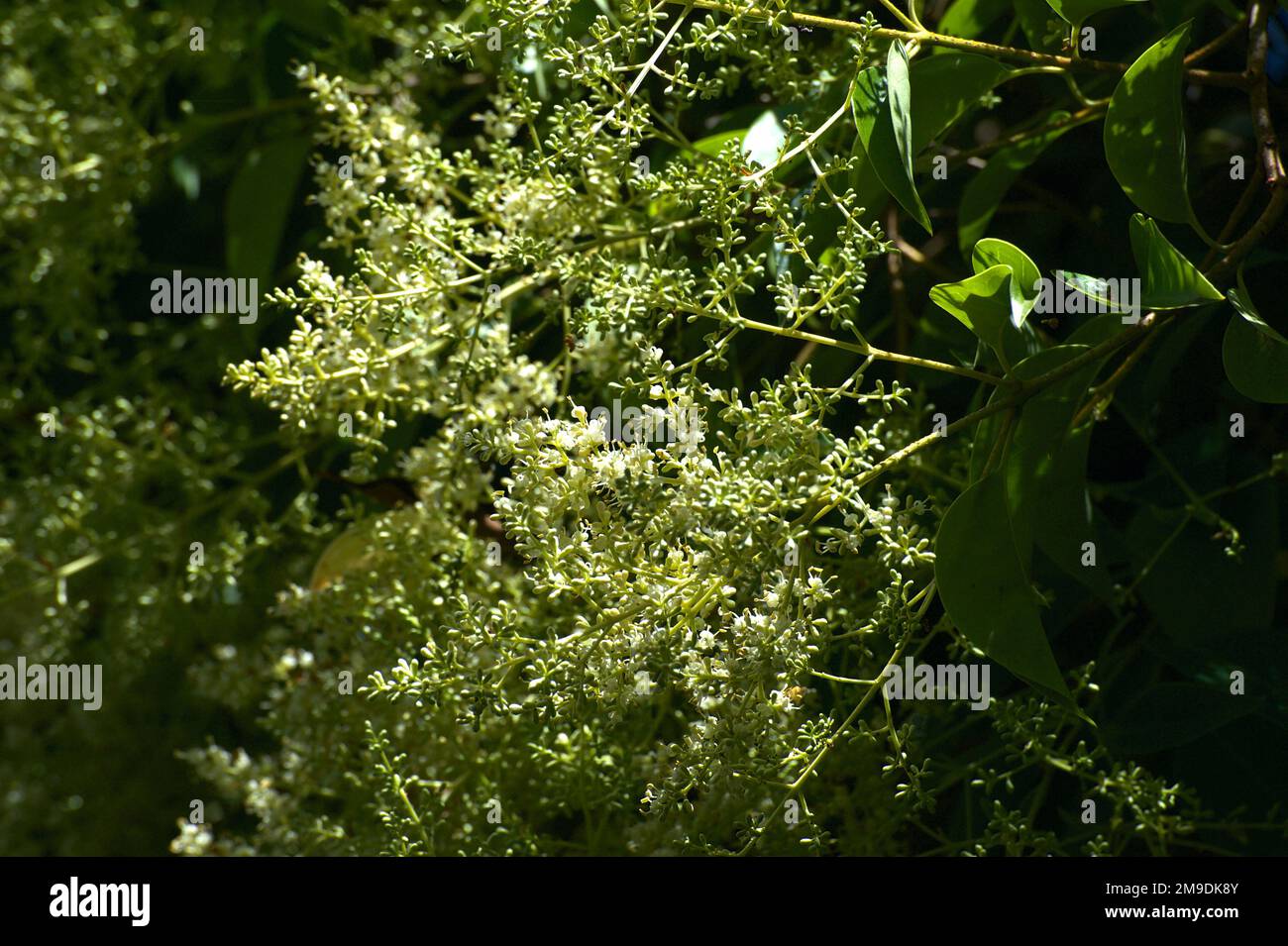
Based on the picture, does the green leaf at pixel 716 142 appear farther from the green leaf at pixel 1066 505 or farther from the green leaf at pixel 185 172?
the green leaf at pixel 185 172

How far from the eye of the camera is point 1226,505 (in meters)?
1.00

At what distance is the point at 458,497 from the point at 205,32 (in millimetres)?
849

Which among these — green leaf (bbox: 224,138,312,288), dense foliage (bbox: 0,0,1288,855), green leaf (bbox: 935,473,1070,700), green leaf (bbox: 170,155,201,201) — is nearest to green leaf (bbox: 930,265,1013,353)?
dense foliage (bbox: 0,0,1288,855)

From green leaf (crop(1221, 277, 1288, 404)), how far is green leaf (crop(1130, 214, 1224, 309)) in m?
0.07

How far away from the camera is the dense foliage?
0.76 metres

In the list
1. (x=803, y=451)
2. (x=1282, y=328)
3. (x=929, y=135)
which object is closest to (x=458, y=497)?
(x=803, y=451)

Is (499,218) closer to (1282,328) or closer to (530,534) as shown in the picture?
(530,534)

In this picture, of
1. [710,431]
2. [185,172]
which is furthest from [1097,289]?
[185,172]

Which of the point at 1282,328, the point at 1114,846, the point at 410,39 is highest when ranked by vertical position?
the point at 410,39

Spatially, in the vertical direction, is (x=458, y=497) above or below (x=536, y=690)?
above

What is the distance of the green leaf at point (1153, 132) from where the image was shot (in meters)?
0.78

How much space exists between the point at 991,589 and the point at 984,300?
0.18m

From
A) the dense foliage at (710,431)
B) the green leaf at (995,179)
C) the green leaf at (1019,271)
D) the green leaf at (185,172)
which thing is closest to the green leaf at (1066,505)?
the dense foliage at (710,431)

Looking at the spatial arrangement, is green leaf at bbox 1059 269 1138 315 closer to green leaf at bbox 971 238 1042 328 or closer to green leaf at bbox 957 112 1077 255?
green leaf at bbox 971 238 1042 328
